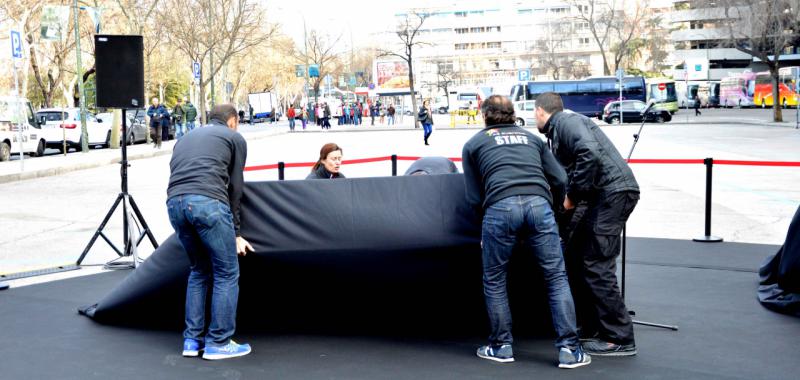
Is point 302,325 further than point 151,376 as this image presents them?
Yes

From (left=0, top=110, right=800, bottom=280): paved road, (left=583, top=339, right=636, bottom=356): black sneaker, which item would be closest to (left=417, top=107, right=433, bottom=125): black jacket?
(left=0, top=110, right=800, bottom=280): paved road

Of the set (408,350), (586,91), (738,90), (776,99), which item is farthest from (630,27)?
(408,350)

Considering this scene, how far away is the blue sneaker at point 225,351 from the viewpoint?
6.09 m

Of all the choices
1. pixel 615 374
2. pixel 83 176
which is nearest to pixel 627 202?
pixel 615 374

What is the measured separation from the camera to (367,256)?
652 centimetres

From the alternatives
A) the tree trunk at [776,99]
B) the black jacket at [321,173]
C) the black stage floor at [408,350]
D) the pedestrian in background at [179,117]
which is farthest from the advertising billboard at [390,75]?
the black stage floor at [408,350]

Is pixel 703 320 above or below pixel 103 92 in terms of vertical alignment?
below

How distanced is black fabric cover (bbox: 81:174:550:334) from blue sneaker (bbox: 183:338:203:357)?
61cm

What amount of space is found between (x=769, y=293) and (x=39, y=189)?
15.6 meters

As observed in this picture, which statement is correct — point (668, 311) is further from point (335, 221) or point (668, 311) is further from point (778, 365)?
point (335, 221)

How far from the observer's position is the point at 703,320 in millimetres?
6930

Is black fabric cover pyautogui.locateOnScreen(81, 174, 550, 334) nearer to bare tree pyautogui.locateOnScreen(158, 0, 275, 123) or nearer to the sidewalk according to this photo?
the sidewalk

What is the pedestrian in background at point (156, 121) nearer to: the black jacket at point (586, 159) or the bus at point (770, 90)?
the black jacket at point (586, 159)

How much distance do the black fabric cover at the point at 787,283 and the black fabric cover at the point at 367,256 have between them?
2014 millimetres
